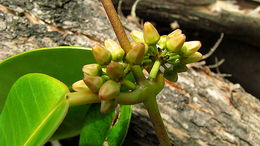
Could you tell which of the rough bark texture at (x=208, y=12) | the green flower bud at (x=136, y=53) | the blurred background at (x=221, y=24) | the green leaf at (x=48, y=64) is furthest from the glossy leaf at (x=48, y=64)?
the rough bark texture at (x=208, y=12)

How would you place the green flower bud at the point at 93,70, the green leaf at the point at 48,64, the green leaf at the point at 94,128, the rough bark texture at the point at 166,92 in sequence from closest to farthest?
the green flower bud at the point at 93,70 → the green leaf at the point at 48,64 → the green leaf at the point at 94,128 → the rough bark texture at the point at 166,92

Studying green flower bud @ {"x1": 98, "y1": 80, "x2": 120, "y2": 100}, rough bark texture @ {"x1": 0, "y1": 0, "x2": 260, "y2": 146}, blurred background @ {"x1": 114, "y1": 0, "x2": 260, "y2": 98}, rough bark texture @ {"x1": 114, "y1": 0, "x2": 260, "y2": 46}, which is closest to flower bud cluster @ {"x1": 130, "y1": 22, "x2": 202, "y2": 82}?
green flower bud @ {"x1": 98, "y1": 80, "x2": 120, "y2": 100}

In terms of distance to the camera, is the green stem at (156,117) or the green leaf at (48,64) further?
the green leaf at (48,64)

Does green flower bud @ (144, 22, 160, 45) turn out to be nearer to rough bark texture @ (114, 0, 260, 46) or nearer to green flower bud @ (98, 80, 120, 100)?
green flower bud @ (98, 80, 120, 100)

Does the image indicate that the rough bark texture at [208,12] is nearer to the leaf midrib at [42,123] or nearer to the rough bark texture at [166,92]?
the rough bark texture at [166,92]

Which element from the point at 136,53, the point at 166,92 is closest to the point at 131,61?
the point at 136,53

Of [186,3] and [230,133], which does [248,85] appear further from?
[230,133]

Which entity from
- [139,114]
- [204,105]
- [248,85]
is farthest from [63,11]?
[248,85]
